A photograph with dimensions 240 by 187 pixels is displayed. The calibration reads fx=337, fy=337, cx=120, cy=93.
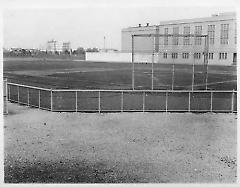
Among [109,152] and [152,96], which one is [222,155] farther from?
[152,96]

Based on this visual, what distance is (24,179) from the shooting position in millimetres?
4043

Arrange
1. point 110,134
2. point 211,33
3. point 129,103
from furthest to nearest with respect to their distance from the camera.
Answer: point 211,33, point 129,103, point 110,134

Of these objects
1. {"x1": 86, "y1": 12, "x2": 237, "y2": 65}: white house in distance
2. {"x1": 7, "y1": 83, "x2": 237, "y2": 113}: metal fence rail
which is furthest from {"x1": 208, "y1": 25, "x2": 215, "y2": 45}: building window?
{"x1": 7, "y1": 83, "x2": 237, "y2": 113}: metal fence rail

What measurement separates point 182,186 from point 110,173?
90 cm

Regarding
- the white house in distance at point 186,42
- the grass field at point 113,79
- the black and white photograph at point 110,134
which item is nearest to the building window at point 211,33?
the white house in distance at point 186,42

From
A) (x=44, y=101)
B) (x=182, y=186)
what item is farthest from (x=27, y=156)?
(x=44, y=101)

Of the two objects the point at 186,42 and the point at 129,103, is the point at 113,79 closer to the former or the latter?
the point at 186,42

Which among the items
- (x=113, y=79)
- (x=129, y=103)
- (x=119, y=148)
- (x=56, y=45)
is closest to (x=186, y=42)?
(x=113, y=79)

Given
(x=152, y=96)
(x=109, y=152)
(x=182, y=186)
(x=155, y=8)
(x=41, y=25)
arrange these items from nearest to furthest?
(x=182, y=186) → (x=155, y=8) → (x=41, y=25) → (x=109, y=152) → (x=152, y=96)

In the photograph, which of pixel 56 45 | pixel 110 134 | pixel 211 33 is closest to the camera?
pixel 110 134

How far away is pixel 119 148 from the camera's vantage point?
515 cm

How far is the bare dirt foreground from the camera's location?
4.16 meters

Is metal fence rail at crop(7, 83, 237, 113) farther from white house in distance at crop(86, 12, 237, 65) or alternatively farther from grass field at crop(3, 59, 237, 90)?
white house in distance at crop(86, 12, 237, 65)

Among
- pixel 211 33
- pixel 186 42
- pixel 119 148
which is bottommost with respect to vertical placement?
pixel 119 148
